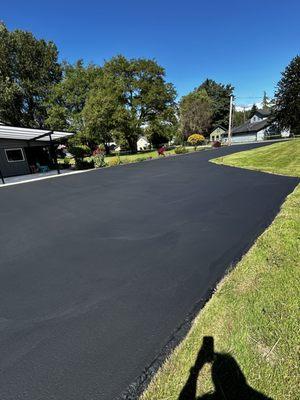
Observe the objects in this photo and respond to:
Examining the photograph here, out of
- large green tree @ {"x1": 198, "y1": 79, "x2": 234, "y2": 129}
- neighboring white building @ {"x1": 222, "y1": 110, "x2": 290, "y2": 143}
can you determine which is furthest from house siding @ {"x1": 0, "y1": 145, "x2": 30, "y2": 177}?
large green tree @ {"x1": 198, "y1": 79, "x2": 234, "y2": 129}

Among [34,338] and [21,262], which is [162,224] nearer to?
[21,262]

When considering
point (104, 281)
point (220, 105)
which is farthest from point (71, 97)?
point (220, 105)

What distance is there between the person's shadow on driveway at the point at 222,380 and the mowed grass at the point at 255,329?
4 cm

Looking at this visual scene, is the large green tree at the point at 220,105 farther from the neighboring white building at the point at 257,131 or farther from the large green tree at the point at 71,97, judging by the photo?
the large green tree at the point at 71,97

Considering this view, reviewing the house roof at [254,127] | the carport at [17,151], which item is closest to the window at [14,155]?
the carport at [17,151]

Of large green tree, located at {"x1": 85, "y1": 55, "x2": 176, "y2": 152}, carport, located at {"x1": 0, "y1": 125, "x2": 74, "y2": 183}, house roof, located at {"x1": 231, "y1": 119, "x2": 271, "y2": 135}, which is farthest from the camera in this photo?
house roof, located at {"x1": 231, "y1": 119, "x2": 271, "y2": 135}

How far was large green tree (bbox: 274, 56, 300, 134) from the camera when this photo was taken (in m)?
39.8

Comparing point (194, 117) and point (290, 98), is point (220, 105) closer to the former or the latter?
point (194, 117)

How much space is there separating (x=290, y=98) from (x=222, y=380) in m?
48.2

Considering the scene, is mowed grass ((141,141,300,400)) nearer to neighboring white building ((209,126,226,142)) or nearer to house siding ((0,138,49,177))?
house siding ((0,138,49,177))

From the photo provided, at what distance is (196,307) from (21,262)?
3048 mm

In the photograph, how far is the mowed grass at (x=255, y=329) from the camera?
183cm

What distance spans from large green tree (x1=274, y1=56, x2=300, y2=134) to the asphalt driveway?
40.6m

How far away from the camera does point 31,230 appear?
19.0 feet
